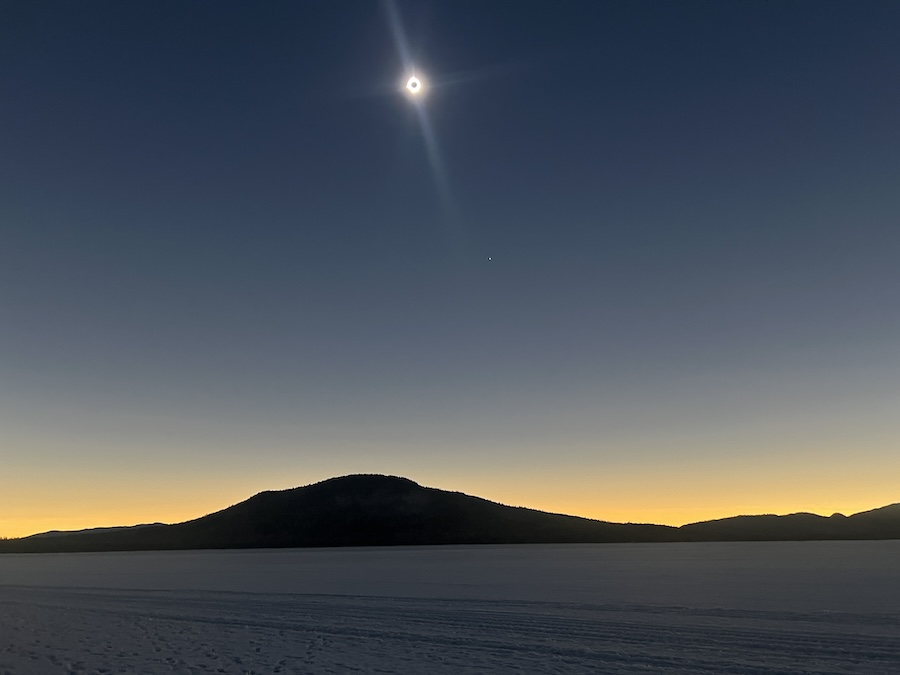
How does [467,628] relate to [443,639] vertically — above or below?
above

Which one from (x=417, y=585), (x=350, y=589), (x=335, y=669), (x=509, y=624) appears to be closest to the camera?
(x=335, y=669)

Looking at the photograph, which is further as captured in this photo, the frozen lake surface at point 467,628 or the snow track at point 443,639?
the frozen lake surface at point 467,628

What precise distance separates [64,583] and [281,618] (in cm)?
3168

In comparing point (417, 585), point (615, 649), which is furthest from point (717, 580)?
point (615, 649)

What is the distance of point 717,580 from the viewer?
143 ft

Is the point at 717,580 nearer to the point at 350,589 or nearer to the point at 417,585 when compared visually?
the point at 417,585

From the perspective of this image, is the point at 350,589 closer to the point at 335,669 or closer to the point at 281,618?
the point at 281,618

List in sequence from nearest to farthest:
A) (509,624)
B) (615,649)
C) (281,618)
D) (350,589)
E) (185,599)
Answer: (615,649)
(509,624)
(281,618)
(185,599)
(350,589)

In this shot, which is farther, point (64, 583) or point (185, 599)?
point (64, 583)

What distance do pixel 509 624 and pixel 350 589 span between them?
17397 millimetres

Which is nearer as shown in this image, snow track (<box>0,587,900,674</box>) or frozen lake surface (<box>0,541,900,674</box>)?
snow track (<box>0,587,900,674</box>)

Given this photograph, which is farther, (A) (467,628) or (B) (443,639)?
(A) (467,628)

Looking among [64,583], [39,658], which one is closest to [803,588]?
[39,658]

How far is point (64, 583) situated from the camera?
166 feet
